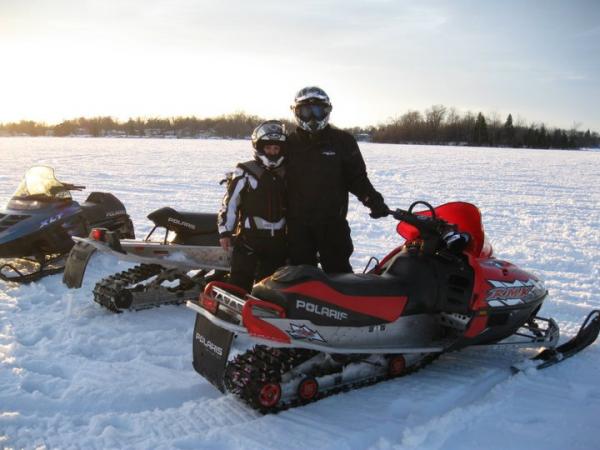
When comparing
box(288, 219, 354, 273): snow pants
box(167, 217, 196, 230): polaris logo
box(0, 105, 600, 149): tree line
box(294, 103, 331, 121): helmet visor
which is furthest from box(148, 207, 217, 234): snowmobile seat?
box(0, 105, 600, 149): tree line

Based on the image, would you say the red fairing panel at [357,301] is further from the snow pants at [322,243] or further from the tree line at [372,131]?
the tree line at [372,131]

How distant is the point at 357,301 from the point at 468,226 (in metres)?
1.14

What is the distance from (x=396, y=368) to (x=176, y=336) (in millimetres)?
1672

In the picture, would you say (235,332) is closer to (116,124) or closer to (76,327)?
(76,327)

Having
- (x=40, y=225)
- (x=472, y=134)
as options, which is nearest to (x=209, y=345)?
(x=40, y=225)

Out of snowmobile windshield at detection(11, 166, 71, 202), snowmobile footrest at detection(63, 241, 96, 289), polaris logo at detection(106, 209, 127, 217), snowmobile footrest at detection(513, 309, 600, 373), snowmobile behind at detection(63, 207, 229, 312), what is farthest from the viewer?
polaris logo at detection(106, 209, 127, 217)

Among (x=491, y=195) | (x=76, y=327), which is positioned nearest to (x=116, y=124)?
(x=491, y=195)

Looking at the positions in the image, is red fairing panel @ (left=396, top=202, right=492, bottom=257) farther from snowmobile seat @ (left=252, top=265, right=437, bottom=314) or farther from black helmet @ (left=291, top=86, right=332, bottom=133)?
black helmet @ (left=291, top=86, right=332, bottom=133)

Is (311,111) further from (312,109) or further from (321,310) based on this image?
(321,310)

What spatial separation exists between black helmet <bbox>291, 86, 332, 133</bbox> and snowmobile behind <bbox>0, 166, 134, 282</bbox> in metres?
3.19

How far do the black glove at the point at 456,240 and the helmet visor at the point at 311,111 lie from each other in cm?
114

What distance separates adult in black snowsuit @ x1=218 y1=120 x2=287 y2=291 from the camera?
3.75 metres

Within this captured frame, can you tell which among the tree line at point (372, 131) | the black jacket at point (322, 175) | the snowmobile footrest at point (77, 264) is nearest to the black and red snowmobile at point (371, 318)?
the black jacket at point (322, 175)

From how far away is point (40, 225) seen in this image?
18.1 ft
